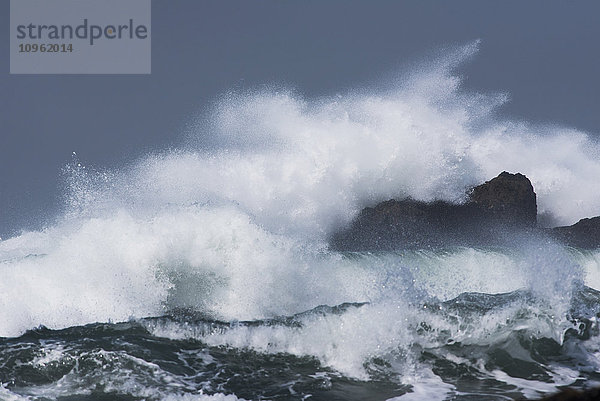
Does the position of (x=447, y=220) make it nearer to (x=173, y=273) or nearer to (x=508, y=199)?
(x=508, y=199)

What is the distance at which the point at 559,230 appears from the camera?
124ft

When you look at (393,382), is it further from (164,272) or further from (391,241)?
(391,241)

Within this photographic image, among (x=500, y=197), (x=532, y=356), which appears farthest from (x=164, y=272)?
(x=500, y=197)

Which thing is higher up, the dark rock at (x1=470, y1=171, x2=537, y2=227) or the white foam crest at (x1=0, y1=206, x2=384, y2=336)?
the dark rock at (x1=470, y1=171, x2=537, y2=227)

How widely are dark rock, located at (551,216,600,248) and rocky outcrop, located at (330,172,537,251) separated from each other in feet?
7.46

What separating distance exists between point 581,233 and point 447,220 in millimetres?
12020

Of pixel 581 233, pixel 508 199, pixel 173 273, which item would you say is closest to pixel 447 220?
pixel 508 199

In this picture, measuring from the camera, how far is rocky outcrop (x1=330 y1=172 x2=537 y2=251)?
29219 mm

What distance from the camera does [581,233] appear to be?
37.6 m

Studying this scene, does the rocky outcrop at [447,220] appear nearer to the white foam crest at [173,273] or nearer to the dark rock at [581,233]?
the dark rock at [581,233]

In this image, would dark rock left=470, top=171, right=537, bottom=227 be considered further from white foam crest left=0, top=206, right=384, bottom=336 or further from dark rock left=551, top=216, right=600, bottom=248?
white foam crest left=0, top=206, right=384, bottom=336

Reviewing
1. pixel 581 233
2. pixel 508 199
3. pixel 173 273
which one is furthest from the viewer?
pixel 581 233

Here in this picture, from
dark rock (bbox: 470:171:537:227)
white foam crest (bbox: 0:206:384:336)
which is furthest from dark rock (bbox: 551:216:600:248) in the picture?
white foam crest (bbox: 0:206:384:336)

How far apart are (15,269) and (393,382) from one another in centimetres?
793
